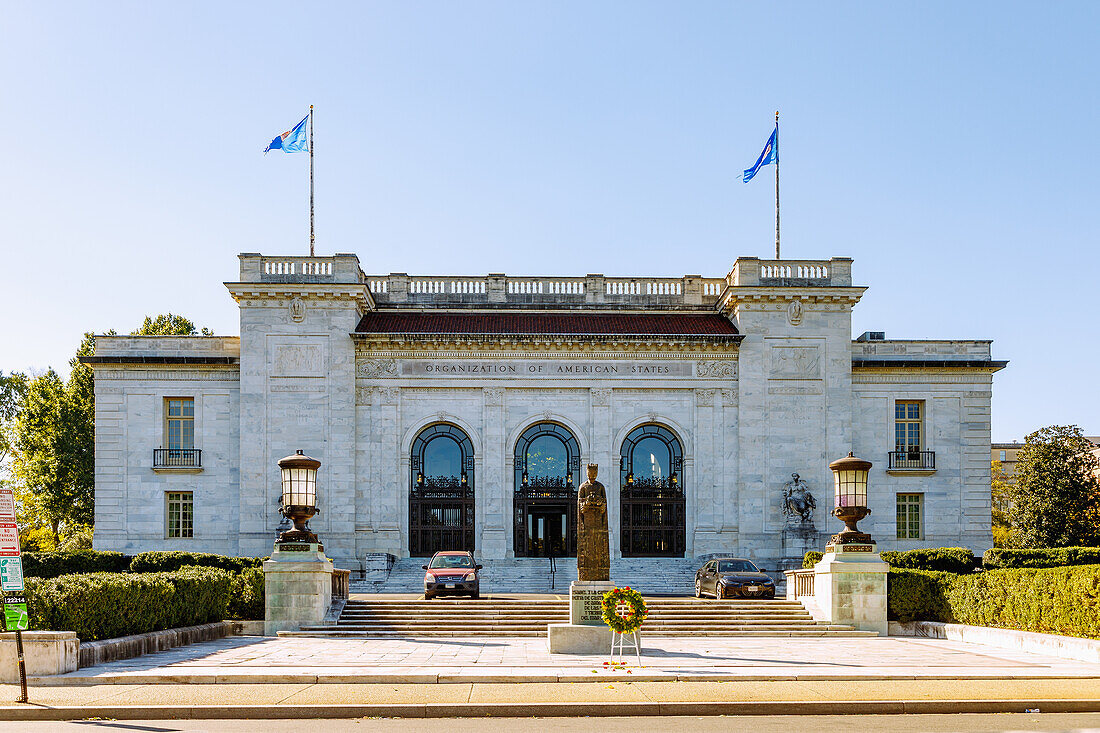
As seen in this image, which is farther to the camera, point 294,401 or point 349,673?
point 294,401

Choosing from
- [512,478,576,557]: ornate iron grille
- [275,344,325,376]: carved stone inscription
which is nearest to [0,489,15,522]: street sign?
[275,344,325,376]: carved stone inscription

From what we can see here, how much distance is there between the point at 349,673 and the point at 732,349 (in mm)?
28915

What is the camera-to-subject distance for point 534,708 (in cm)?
1408

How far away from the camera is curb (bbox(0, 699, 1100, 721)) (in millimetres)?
13852

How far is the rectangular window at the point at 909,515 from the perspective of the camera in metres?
44.1

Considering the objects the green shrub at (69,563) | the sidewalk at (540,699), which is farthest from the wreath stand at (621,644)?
the green shrub at (69,563)

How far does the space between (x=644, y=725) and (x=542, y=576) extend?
26752 mm

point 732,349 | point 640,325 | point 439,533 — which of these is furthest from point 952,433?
point 439,533

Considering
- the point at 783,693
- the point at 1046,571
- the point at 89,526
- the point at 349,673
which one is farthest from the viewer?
the point at 89,526

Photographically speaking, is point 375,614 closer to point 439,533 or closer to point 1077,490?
point 439,533

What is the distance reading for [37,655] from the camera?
16.9m

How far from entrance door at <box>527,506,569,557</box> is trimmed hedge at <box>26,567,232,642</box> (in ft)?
61.7

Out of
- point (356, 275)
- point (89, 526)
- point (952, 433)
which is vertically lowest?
point (89, 526)

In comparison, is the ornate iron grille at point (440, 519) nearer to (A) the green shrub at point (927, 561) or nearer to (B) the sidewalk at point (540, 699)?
(A) the green shrub at point (927, 561)
